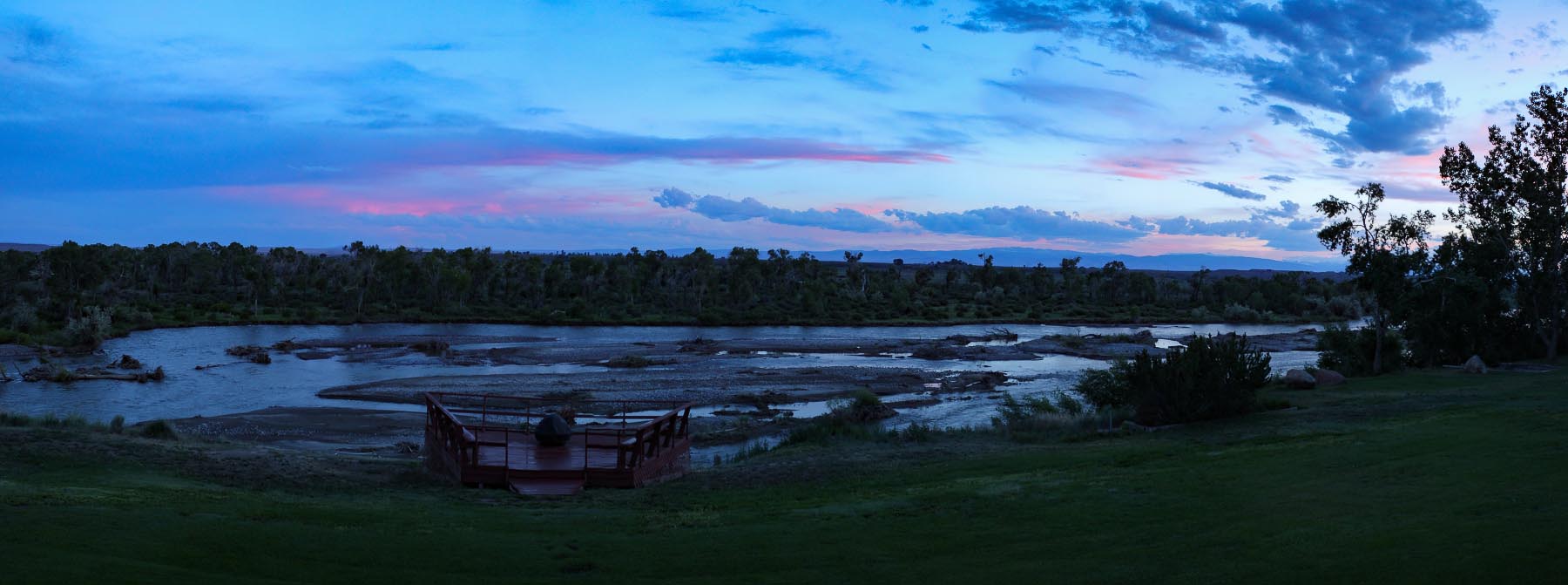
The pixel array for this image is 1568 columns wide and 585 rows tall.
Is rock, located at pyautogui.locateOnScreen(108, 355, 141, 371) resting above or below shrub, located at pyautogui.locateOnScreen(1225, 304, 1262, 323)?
below

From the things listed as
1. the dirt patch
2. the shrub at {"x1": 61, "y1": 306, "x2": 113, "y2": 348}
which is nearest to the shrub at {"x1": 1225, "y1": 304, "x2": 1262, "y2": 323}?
the dirt patch

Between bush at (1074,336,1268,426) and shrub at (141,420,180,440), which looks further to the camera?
bush at (1074,336,1268,426)

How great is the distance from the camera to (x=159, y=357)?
49.2 m

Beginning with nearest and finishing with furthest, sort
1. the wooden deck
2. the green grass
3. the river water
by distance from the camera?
the green grass → the wooden deck → the river water

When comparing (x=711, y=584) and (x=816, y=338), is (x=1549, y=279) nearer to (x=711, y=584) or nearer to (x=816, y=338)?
(x=711, y=584)

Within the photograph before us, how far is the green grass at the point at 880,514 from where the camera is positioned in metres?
7.98

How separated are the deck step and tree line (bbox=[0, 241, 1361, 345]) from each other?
58.2 meters

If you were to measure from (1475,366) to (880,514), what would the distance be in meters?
22.1

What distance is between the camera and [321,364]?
157ft

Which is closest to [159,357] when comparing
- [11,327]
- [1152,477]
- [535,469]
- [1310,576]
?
[11,327]

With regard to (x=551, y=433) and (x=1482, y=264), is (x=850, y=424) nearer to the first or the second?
(x=551, y=433)

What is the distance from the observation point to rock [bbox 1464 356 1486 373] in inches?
1037

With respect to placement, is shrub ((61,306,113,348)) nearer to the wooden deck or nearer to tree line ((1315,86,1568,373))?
the wooden deck

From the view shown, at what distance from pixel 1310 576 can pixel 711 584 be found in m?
4.43
